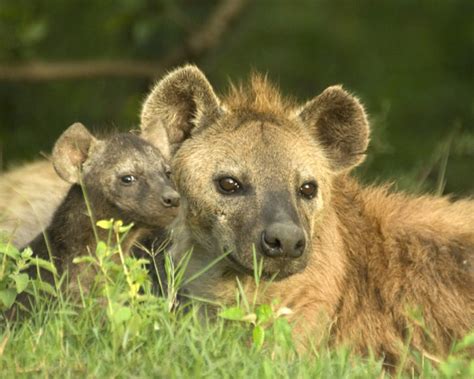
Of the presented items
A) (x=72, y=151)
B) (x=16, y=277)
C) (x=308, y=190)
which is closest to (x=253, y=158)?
(x=308, y=190)

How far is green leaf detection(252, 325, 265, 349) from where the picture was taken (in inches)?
186

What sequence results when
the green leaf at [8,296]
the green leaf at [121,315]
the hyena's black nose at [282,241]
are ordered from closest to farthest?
1. the green leaf at [121,315]
2. the green leaf at [8,296]
3. the hyena's black nose at [282,241]

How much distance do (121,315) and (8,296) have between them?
24.2 inches

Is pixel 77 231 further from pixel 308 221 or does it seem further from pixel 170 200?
pixel 308 221

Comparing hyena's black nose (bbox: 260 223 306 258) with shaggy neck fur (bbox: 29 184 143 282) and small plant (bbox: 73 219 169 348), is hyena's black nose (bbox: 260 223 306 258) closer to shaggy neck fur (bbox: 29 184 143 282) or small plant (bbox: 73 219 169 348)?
small plant (bbox: 73 219 169 348)

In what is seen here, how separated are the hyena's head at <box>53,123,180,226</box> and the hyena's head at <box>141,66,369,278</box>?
0.13 m

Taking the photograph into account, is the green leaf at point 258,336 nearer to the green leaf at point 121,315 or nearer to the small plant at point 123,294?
the small plant at point 123,294

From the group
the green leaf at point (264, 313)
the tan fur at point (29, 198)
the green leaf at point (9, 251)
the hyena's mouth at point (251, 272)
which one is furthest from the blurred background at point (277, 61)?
the green leaf at point (264, 313)

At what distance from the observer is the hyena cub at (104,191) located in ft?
17.6

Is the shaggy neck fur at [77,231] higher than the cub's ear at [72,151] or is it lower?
lower

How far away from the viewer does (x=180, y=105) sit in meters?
5.87

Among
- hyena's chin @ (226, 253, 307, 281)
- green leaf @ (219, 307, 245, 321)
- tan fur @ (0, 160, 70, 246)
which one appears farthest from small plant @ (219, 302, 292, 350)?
tan fur @ (0, 160, 70, 246)

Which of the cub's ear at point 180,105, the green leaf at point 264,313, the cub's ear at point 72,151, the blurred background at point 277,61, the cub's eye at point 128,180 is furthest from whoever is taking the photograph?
the blurred background at point 277,61

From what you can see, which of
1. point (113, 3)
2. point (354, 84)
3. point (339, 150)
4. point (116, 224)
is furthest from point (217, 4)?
point (116, 224)
